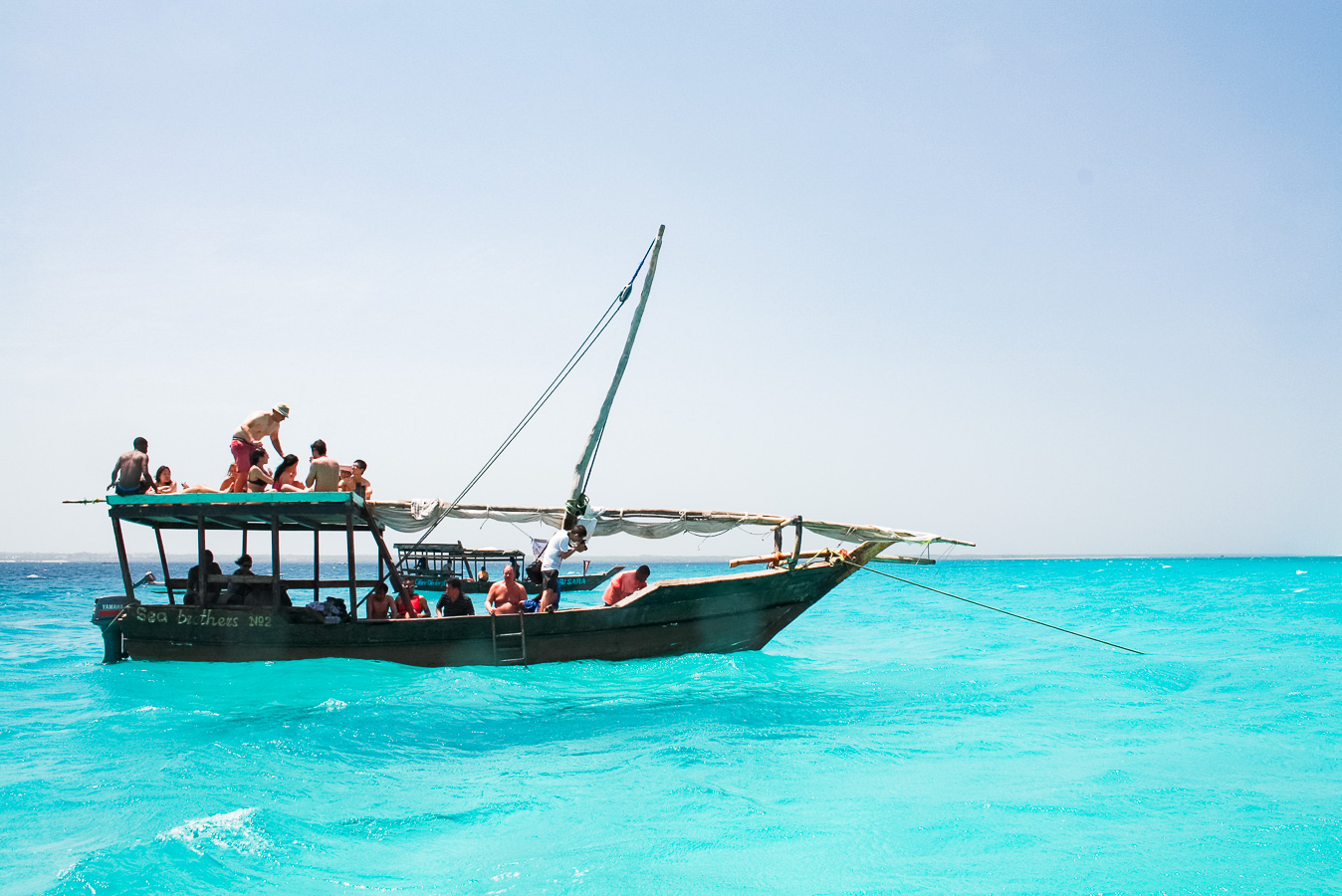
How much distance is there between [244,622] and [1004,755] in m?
11.0

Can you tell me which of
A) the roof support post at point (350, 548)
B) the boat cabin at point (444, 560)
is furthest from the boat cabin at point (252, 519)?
the boat cabin at point (444, 560)

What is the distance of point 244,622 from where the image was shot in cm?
1326

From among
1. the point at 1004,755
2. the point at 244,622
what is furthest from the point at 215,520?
the point at 1004,755

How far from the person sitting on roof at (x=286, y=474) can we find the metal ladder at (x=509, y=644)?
142 inches

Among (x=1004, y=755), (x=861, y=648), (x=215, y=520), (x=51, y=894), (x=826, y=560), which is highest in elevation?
(x=215, y=520)

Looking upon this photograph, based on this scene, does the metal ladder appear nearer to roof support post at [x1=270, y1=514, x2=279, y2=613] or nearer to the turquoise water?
the turquoise water

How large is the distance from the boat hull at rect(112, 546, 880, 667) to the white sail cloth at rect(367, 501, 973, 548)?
66 cm

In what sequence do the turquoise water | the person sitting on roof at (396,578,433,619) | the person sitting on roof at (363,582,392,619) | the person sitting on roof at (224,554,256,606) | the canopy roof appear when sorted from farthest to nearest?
the person sitting on roof at (363,582,392,619) < the person sitting on roof at (224,554,256,606) < the person sitting on roof at (396,578,433,619) < the canopy roof < the turquoise water

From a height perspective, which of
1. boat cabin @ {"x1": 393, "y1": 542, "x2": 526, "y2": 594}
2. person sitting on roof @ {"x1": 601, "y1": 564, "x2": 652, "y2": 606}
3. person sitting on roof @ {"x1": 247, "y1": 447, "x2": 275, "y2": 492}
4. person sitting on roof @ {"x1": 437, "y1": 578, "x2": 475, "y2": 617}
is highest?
person sitting on roof @ {"x1": 247, "y1": 447, "x2": 275, "y2": 492}

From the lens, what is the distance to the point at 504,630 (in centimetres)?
1301

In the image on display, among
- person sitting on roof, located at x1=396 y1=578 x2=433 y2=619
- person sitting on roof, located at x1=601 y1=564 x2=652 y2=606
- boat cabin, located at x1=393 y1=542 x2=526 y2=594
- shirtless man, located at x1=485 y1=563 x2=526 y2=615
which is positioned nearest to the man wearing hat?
person sitting on roof, located at x1=396 y1=578 x2=433 y2=619

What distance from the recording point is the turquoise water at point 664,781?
6039 mm

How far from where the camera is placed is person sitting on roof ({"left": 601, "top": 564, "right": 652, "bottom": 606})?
544 inches

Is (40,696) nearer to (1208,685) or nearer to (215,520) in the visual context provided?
(215,520)
